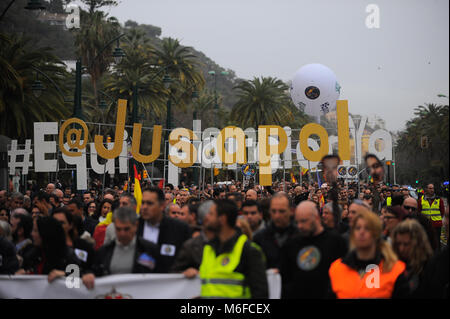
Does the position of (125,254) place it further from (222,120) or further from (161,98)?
(222,120)

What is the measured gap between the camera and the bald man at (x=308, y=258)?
235 inches

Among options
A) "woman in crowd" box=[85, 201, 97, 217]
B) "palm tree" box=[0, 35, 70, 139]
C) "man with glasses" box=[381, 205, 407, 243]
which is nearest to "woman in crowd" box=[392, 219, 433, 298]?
"man with glasses" box=[381, 205, 407, 243]

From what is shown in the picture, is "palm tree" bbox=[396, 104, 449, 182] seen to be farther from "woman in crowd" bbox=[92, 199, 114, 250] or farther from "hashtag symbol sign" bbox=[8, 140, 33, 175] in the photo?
"woman in crowd" bbox=[92, 199, 114, 250]

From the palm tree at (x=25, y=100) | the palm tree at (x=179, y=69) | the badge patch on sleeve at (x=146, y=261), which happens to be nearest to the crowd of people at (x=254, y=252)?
the badge patch on sleeve at (x=146, y=261)

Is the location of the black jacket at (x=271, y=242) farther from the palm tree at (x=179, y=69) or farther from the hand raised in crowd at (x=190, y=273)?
the palm tree at (x=179, y=69)

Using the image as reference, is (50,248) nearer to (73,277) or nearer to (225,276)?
(73,277)

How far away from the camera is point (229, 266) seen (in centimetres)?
556

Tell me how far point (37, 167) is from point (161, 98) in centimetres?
2667

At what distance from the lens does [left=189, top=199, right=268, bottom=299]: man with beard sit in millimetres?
5527

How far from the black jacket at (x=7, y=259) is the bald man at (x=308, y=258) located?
119 inches

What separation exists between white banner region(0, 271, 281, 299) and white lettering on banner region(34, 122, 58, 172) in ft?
39.4

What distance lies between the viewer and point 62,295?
645 centimetres

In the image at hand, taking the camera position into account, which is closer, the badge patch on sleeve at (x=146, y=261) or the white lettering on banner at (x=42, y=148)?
the badge patch on sleeve at (x=146, y=261)

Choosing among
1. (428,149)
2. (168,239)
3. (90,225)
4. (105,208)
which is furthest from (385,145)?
(428,149)
